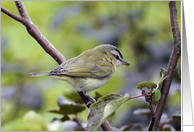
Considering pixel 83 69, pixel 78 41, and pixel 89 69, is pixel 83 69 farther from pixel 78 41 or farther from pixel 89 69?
pixel 78 41

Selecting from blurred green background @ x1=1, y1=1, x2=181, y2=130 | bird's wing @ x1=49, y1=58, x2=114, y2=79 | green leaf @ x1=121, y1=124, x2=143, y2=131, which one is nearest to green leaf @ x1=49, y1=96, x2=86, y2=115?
green leaf @ x1=121, y1=124, x2=143, y2=131

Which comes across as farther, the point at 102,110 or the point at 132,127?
the point at 132,127

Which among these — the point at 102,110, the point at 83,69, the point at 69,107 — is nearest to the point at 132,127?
the point at 69,107

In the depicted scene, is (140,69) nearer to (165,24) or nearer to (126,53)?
(126,53)

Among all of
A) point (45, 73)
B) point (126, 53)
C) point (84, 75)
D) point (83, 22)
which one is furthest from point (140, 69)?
point (45, 73)

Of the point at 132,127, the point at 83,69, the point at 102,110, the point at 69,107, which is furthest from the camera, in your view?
→ the point at 83,69

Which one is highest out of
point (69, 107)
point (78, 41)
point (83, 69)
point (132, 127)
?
point (78, 41)

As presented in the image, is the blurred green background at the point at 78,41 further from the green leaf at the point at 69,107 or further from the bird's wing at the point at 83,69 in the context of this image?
the green leaf at the point at 69,107
